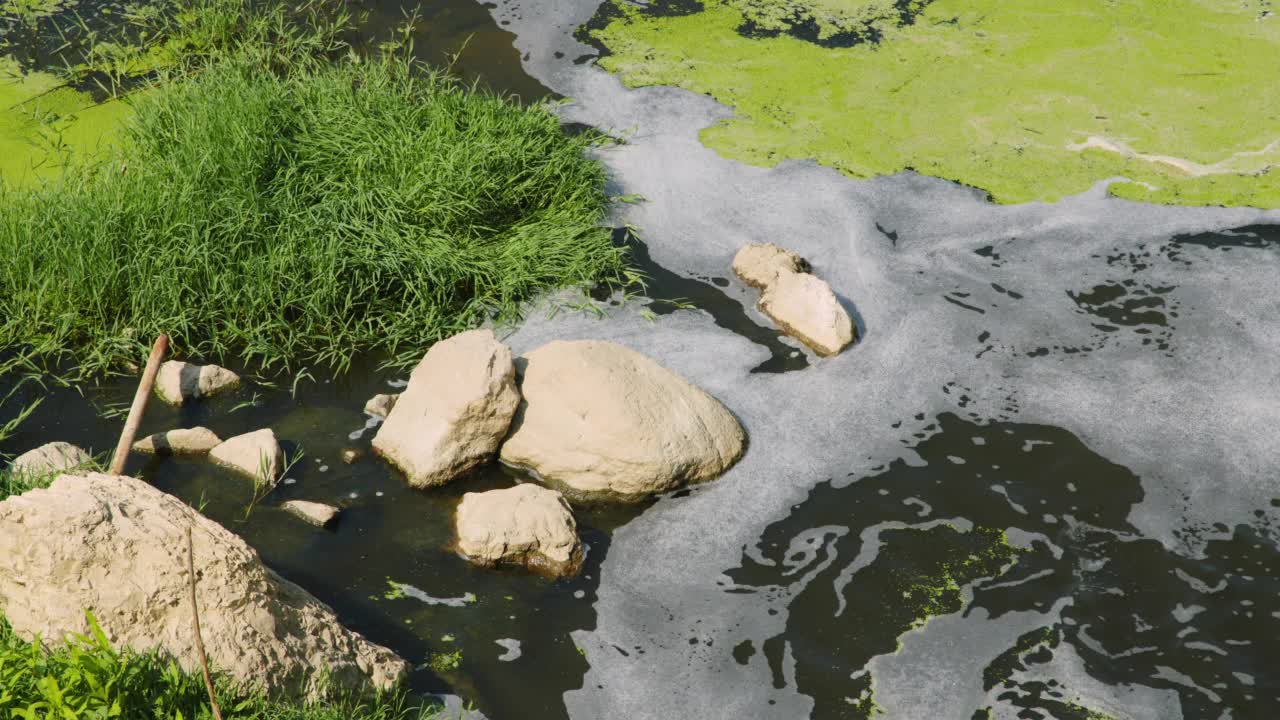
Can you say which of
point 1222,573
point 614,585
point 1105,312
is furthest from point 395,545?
point 1105,312

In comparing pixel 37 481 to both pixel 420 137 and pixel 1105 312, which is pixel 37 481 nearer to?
pixel 420 137

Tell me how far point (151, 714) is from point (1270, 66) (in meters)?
5.42

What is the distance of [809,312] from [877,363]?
288 millimetres

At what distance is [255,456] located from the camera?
3.30 m

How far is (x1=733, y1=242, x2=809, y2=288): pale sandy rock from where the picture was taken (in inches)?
163

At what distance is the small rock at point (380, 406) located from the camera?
3562 millimetres

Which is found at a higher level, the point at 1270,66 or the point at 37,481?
the point at 1270,66

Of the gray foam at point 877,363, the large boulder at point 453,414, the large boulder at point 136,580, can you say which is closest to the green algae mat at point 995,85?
the gray foam at point 877,363

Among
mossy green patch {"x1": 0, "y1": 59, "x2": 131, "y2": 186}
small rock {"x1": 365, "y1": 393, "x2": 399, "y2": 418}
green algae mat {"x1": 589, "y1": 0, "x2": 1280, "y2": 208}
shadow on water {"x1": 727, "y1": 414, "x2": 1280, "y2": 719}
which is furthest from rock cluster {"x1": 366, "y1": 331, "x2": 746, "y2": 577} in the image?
mossy green patch {"x1": 0, "y1": 59, "x2": 131, "y2": 186}

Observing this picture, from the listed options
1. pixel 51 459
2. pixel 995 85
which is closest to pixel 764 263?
pixel 995 85

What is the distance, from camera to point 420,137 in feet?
14.3

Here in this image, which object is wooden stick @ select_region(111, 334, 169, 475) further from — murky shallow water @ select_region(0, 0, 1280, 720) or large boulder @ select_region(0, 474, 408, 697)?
large boulder @ select_region(0, 474, 408, 697)

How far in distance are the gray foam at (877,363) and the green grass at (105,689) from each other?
79cm

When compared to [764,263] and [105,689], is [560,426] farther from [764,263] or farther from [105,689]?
[105,689]
